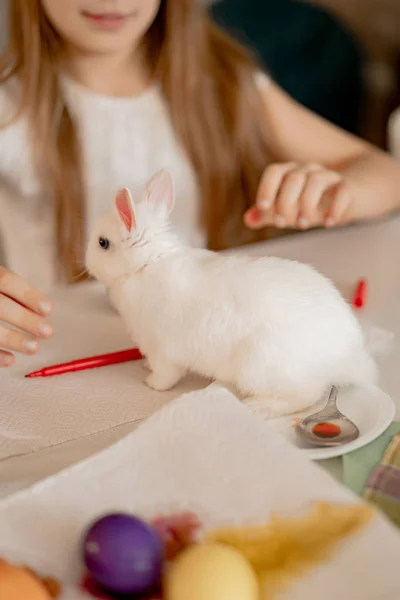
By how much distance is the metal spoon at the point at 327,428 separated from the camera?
51cm

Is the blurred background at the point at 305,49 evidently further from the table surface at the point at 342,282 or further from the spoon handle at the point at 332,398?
the spoon handle at the point at 332,398

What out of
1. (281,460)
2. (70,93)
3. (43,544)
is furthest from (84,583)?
(70,93)

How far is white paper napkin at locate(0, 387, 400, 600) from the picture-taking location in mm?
365

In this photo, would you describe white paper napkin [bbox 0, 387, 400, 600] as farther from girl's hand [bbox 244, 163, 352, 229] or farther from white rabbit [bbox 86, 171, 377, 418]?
girl's hand [bbox 244, 163, 352, 229]

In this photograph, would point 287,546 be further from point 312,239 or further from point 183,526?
point 312,239

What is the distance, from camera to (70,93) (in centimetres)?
104

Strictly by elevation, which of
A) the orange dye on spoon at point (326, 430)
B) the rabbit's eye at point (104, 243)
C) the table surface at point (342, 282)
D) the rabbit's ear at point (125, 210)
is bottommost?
the table surface at point (342, 282)

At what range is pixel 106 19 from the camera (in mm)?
946

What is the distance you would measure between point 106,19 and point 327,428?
2.22 feet

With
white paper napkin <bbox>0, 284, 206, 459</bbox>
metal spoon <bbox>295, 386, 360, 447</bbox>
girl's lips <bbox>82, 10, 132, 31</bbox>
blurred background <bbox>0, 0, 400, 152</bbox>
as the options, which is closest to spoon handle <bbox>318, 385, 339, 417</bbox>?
metal spoon <bbox>295, 386, 360, 447</bbox>

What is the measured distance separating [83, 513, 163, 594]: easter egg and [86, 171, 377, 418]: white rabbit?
184 millimetres

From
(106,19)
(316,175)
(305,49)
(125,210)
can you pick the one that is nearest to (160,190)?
(125,210)

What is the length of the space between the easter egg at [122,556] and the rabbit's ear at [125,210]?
0.86 ft

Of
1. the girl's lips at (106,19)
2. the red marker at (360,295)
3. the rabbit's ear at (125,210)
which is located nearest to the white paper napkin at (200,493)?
the rabbit's ear at (125,210)
